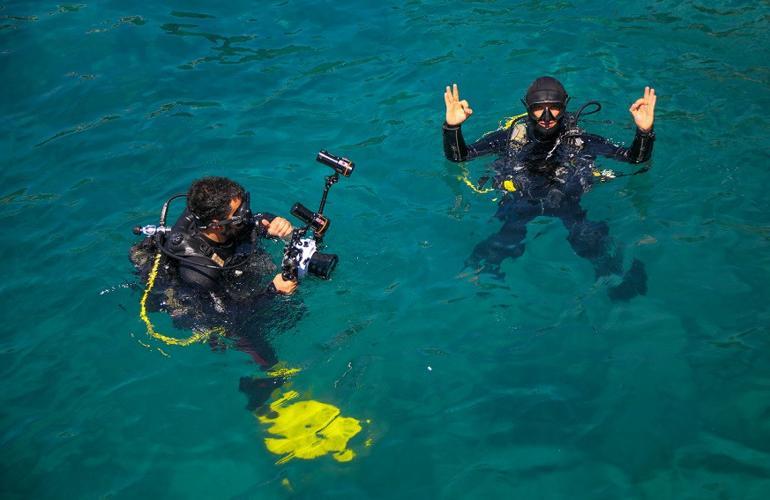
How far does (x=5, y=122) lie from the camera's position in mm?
8953

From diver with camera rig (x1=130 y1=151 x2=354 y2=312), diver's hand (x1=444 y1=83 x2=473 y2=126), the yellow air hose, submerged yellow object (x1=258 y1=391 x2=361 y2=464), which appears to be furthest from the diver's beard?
the yellow air hose

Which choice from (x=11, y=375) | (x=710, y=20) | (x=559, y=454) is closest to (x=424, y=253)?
(x=559, y=454)

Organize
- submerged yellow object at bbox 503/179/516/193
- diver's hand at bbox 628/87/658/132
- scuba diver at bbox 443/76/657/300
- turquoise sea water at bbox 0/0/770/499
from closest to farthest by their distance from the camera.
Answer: turquoise sea water at bbox 0/0/770/499, diver's hand at bbox 628/87/658/132, scuba diver at bbox 443/76/657/300, submerged yellow object at bbox 503/179/516/193

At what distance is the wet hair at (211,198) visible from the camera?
17.1ft

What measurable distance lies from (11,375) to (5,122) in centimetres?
434

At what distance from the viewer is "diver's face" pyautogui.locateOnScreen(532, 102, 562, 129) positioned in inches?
244

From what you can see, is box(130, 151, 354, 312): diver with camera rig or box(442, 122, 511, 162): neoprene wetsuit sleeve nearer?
box(130, 151, 354, 312): diver with camera rig

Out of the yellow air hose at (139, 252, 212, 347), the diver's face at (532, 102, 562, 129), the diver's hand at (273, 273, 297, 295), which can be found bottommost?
the yellow air hose at (139, 252, 212, 347)

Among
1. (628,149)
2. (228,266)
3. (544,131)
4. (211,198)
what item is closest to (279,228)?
(228,266)

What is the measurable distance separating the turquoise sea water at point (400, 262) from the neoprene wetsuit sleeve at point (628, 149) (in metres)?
0.63

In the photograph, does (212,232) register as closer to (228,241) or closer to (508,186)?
(228,241)

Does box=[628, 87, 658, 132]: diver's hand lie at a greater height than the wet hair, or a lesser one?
greater

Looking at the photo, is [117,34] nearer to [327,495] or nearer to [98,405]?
[98,405]

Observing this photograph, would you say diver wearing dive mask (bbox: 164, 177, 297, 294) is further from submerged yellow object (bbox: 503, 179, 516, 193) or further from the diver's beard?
the diver's beard
